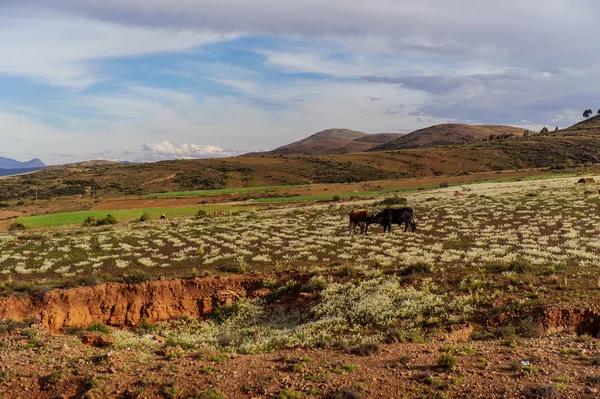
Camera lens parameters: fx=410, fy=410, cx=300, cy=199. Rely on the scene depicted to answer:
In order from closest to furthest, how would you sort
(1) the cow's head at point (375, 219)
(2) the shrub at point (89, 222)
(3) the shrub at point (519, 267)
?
(3) the shrub at point (519, 267) → (1) the cow's head at point (375, 219) → (2) the shrub at point (89, 222)

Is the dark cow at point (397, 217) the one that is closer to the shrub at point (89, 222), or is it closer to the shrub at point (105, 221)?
the shrub at point (105, 221)

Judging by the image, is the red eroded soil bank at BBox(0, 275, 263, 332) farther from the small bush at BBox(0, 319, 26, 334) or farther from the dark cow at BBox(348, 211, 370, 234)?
the dark cow at BBox(348, 211, 370, 234)

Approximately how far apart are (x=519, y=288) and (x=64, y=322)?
57.6 feet

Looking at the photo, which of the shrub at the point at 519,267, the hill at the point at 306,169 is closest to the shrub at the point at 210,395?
the shrub at the point at 519,267

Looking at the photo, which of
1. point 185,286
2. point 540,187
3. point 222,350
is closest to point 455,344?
point 222,350

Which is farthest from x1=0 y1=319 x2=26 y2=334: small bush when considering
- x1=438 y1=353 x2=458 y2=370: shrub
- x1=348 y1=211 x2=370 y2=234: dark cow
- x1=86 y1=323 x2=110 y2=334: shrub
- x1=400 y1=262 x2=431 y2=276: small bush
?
x1=348 y1=211 x2=370 y2=234: dark cow

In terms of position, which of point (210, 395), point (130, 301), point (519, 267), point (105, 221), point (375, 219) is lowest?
point (130, 301)

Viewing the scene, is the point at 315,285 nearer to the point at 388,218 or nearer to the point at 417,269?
the point at 417,269

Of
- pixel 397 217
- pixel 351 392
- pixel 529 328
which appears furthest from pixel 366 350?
pixel 397 217

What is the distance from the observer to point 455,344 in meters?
11.0

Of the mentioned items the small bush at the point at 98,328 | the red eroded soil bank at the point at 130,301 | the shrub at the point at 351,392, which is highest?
the shrub at the point at 351,392

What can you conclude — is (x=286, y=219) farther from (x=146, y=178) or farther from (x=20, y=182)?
(x=20, y=182)

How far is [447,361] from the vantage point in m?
9.77

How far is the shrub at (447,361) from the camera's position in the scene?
9.66 m
